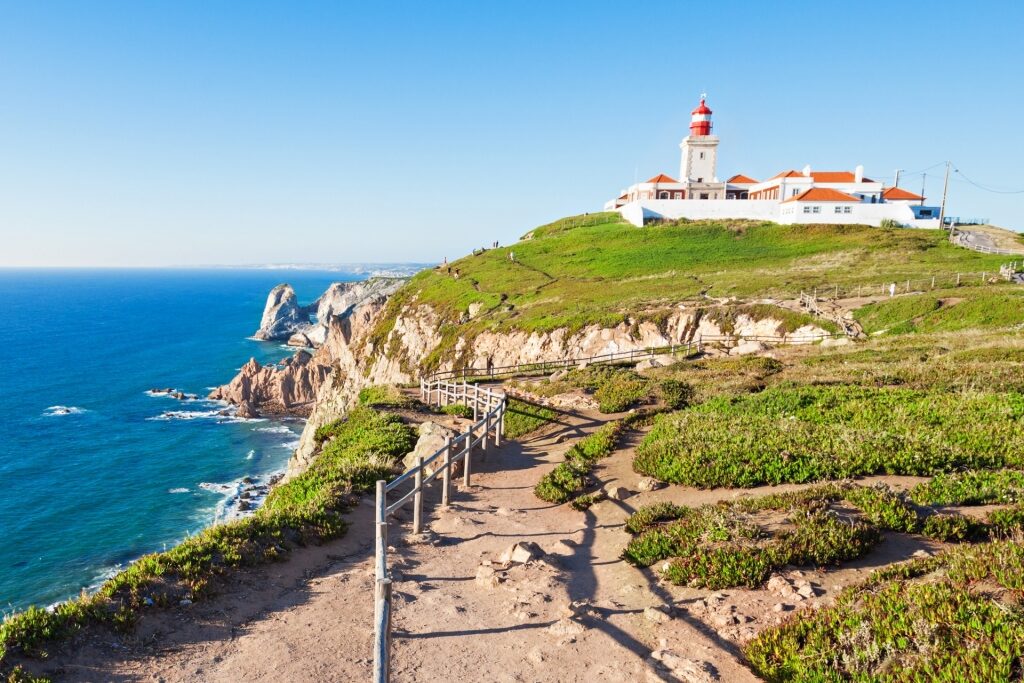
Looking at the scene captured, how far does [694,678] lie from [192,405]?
73972 millimetres

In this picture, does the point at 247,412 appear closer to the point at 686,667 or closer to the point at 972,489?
the point at 686,667

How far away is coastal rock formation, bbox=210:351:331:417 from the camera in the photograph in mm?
70500

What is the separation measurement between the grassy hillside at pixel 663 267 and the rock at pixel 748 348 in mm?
10325

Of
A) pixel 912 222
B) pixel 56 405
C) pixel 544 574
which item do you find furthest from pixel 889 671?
pixel 912 222

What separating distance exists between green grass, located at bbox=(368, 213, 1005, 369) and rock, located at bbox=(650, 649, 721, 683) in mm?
33865

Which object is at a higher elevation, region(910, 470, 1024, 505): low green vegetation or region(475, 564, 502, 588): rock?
region(910, 470, 1024, 505): low green vegetation

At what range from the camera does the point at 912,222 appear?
7638cm

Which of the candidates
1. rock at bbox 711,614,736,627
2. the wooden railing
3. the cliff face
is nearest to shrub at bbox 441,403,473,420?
the wooden railing

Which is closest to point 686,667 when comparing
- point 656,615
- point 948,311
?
point 656,615

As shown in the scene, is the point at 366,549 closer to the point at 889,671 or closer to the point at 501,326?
the point at 889,671

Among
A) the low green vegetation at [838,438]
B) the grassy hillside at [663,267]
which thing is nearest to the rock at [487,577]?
the low green vegetation at [838,438]

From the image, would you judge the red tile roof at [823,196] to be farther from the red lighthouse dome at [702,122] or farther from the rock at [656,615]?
the rock at [656,615]

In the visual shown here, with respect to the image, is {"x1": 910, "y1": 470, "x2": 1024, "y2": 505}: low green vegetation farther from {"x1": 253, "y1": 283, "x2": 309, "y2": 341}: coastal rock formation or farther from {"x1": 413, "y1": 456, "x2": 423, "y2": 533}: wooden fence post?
{"x1": 253, "y1": 283, "x2": 309, "y2": 341}: coastal rock formation

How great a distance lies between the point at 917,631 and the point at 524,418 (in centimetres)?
1610
